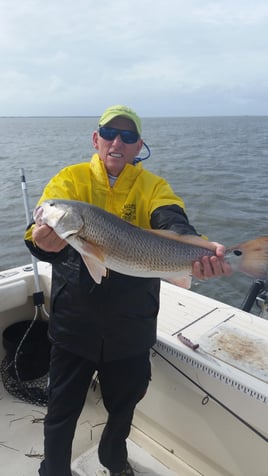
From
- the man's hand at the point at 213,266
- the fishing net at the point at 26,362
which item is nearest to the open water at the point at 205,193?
the fishing net at the point at 26,362

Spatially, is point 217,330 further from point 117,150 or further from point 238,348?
point 117,150

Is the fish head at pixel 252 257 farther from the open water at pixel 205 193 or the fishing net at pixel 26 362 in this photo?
the open water at pixel 205 193

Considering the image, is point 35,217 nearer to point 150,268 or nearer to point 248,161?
point 150,268

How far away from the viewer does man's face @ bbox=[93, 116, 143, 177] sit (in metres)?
2.67

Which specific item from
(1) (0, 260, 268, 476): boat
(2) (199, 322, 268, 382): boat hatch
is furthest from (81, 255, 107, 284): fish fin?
(2) (199, 322, 268, 382): boat hatch

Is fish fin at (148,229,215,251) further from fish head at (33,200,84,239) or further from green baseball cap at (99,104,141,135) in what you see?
green baseball cap at (99,104,141,135)

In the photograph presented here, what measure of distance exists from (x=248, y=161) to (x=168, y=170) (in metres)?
6.00

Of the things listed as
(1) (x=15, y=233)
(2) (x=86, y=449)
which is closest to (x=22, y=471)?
(2) (x=86, y=449)

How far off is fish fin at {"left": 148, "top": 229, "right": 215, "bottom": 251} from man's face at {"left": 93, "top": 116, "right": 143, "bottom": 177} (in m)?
0.56

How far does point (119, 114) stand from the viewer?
2684 millimetres

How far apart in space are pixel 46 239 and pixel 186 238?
0.83 metres

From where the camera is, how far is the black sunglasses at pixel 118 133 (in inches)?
105

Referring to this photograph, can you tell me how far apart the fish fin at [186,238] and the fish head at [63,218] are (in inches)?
18.0

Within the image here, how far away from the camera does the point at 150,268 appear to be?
2412 mm
